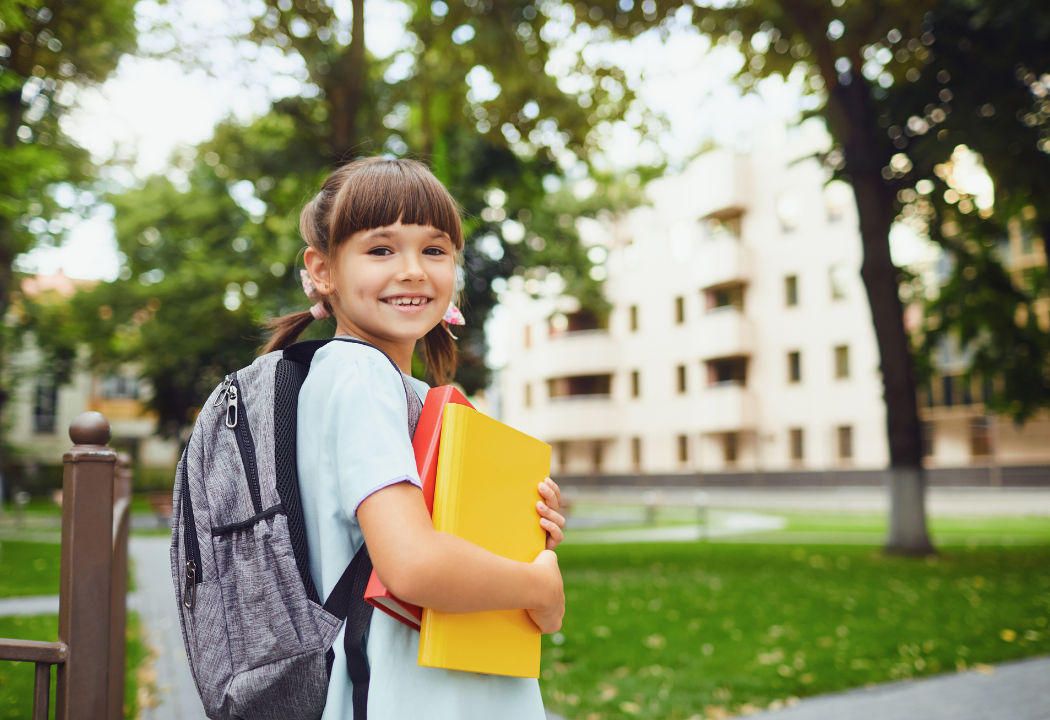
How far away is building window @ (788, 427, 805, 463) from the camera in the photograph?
123 feet

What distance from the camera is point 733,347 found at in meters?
39.6

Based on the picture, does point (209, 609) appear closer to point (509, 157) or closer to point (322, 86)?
point (322, 86)

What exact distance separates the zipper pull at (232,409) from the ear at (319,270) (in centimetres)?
28

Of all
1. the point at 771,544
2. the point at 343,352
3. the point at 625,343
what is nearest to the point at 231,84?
the point at 771,544

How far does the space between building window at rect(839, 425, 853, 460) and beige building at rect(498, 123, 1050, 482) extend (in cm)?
5

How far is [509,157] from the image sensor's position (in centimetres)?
1362

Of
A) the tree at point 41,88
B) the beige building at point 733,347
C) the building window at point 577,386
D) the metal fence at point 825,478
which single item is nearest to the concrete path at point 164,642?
the tree at point 41,88

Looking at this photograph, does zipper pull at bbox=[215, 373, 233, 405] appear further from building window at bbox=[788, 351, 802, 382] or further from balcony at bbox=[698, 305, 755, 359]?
balcony at bbox=[698, 305, 755, 359]

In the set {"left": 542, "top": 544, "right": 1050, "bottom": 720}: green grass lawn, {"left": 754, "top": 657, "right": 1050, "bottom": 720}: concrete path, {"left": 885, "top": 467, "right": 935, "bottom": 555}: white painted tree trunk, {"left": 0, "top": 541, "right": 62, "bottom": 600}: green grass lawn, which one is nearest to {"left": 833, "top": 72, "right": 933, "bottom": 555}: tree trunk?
{"left": 885, "top": 467, "right": 935, "bottom": 555}: white painted tree trunk

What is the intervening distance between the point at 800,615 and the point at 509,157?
8.67 metres

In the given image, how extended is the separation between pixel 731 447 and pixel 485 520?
1575 inches

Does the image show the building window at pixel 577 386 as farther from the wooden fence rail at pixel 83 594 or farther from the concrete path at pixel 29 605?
the wooden fence rail at pixel 83 594

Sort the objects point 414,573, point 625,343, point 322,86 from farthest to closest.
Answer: point 625,343
point 322,86
point 414,573

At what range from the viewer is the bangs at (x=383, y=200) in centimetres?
154
